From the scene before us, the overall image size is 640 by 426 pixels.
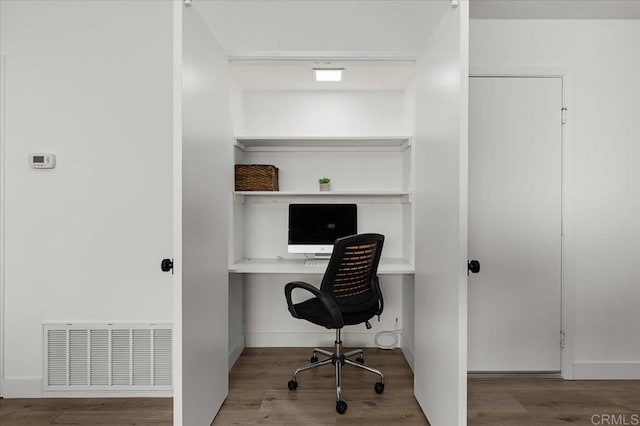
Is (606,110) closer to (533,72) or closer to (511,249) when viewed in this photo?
(533,72)

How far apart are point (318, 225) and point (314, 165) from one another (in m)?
0.56

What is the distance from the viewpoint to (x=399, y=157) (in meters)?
3.54

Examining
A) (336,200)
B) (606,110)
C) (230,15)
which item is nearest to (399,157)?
(336,200)

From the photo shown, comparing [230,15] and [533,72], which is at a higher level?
[230,15]

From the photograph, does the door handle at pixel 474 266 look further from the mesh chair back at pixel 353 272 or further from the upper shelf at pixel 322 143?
the upper shelf at pixel 322 143

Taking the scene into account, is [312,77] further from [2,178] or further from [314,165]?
[2,178]

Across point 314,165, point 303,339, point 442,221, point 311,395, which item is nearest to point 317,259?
point 303,339

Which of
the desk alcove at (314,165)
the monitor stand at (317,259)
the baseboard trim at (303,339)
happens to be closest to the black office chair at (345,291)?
the desk alcove at (314,165)

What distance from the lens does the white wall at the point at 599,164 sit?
2.78 meters

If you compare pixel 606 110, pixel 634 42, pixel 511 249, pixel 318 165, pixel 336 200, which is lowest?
pixel 511 249

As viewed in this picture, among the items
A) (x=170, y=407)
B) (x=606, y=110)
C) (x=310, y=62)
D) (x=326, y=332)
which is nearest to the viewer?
(x=170, y=407)

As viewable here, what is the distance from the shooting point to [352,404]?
7.99 feet

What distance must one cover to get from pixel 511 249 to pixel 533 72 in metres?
1.20

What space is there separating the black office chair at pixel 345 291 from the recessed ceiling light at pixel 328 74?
126 centimetres
